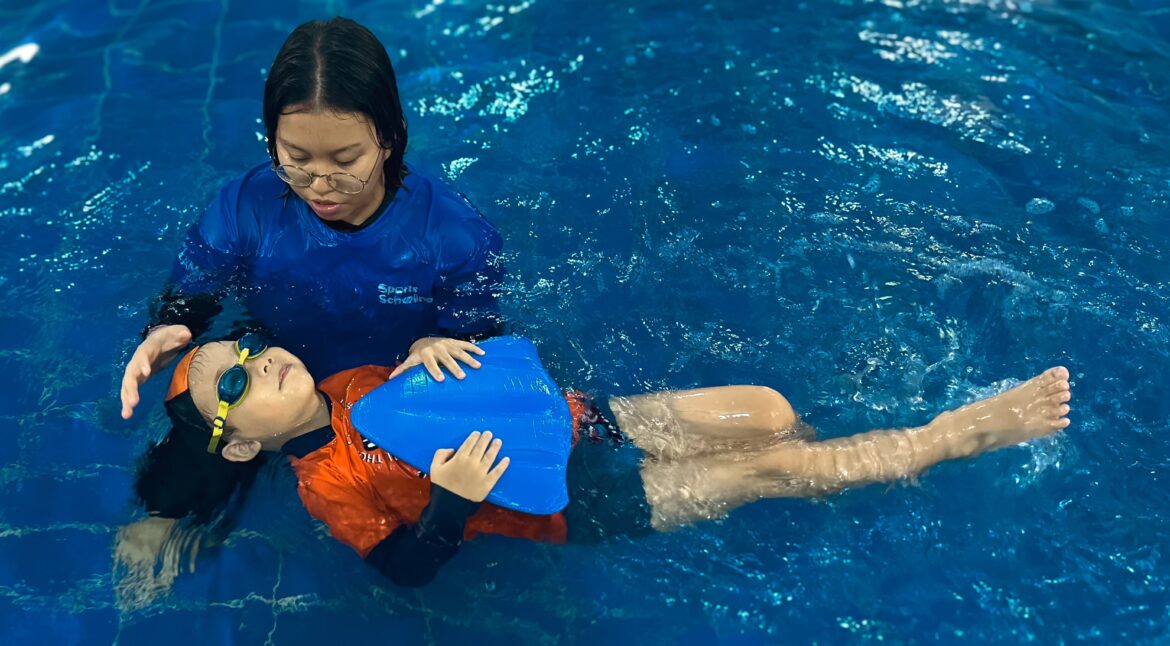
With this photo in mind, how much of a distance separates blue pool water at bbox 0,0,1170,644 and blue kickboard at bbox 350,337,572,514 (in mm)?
488

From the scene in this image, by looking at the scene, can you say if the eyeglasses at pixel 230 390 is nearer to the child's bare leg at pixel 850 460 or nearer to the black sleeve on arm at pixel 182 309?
the black sleeve on arm at pixel 182 309

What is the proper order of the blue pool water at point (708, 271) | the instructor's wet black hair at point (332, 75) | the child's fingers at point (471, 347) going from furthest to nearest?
the blue pool water at point (708, 271) → the child's fingers at point (471, 347) → the instructor's wet black hair at point (332, 75)

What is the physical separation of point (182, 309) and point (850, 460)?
2.35 meters

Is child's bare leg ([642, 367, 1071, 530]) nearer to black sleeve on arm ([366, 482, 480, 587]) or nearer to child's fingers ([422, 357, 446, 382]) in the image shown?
black sleeve on arm ([366, 482, 480, 587])

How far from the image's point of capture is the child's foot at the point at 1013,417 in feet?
11.6

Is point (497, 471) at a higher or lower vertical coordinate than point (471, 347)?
lower

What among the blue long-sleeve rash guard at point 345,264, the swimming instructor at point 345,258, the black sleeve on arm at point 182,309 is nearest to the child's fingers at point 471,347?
the swimming instructor at point 345,258

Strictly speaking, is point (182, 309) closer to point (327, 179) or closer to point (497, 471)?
point (327, 179)

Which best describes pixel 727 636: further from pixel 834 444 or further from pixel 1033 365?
pixel 1033 365

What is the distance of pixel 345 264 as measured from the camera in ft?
11.2

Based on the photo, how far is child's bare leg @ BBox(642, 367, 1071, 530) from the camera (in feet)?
11.6

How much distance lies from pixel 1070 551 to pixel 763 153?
86.5 inches

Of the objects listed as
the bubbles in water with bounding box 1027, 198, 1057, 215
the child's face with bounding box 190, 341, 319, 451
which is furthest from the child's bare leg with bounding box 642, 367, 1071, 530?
the child's face with bounding box 190, 341, 319, 451

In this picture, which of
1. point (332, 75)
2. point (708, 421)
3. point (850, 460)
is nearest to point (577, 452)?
point (708, 421)
